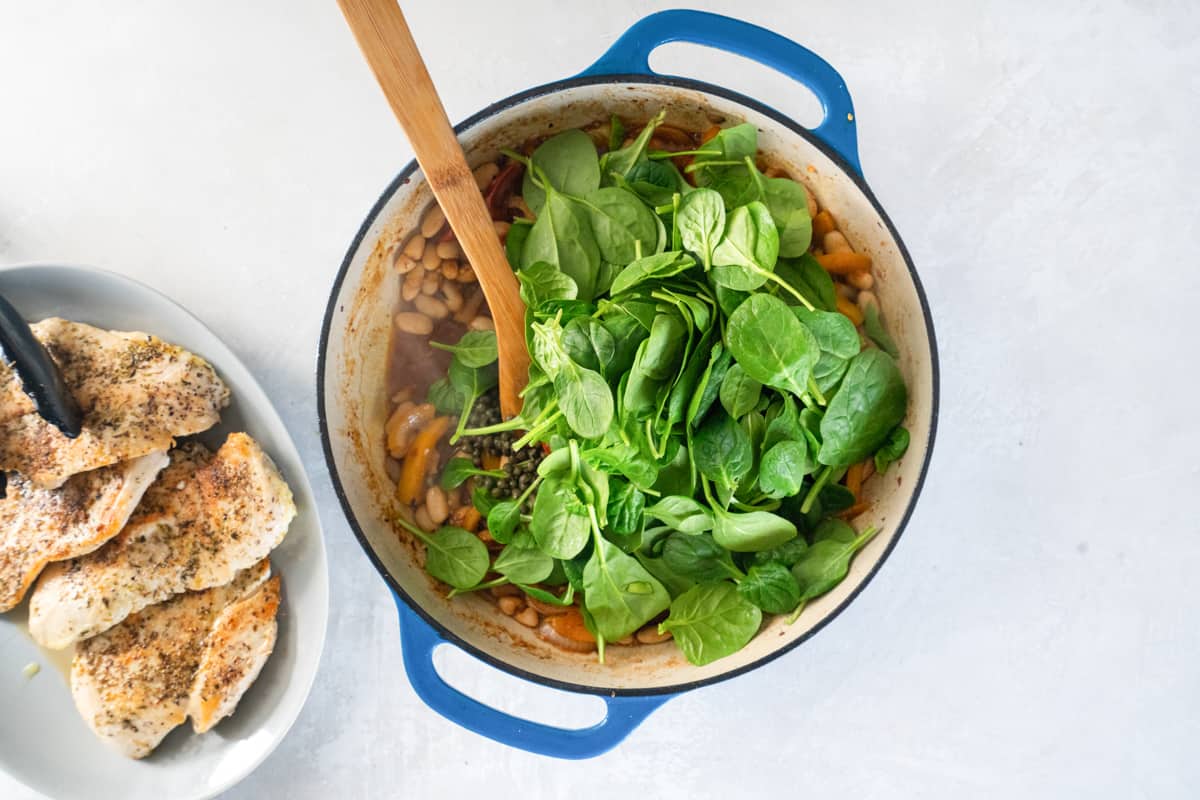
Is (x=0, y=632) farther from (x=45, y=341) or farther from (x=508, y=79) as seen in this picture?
(x=508, y=79)

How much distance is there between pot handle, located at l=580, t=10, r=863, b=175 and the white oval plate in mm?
537

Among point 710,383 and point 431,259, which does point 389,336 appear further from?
point 710,383

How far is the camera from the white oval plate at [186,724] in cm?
102

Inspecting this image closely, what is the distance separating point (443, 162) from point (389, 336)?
10.6 inches

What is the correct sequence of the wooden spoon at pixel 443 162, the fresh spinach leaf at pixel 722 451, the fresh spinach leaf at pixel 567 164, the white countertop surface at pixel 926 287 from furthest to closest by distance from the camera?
the white countertop surface at pixel 926 287
the fresh spinach leaf at pixel 567 164
the fresh spinach leaf at pixel 722 451
the wooden spoon at pixel 443 162

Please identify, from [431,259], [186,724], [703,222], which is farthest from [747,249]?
[186,724]

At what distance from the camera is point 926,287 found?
1.12m

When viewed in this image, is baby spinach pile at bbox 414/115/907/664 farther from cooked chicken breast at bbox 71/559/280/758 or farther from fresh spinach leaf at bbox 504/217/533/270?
cooked chicken breast at bbox 71/559/280/758

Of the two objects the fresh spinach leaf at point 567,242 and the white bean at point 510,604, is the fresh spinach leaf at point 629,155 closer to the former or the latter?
the fresh spinach leaf at point 567,242

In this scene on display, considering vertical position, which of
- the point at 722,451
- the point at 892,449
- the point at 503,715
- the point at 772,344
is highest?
the point at 772,344

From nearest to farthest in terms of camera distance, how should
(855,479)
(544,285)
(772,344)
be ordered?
(772,344)
(544,285)
(855,479)

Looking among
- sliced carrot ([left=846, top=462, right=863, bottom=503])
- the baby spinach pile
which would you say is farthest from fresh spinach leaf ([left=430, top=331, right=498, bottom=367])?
sliced carrot ([left=846, top=462, right=863, bottom=503])

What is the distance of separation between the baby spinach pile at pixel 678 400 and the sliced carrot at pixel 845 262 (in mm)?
47

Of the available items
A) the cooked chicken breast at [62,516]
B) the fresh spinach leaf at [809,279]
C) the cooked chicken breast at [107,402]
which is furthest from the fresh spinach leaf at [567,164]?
the cooked chicken breast at [62,516]
